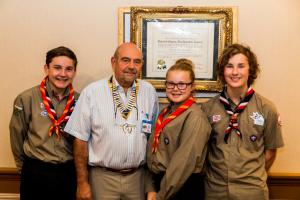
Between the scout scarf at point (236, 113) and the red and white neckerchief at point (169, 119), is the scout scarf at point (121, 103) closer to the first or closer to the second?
the red and white neckerchief at point (169, 119)

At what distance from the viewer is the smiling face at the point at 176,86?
2051mm

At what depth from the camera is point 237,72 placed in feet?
6.86

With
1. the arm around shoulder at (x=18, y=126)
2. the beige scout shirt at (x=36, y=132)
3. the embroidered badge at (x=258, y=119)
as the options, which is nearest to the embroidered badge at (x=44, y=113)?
the beige scout shirt at (x=36, y=132)

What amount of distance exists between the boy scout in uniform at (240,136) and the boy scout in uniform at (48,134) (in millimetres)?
983

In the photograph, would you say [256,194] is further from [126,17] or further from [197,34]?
[126,17]

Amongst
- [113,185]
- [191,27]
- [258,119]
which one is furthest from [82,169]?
[191,27]

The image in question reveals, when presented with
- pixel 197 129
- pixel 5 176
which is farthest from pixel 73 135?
pixel 5 176

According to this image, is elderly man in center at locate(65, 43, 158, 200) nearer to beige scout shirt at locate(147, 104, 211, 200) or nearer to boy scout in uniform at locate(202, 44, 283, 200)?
beige scout shirt at locate(147, 104, 211, 200)

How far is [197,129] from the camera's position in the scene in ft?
6.56

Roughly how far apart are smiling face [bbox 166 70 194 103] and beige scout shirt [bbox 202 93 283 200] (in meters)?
0.25

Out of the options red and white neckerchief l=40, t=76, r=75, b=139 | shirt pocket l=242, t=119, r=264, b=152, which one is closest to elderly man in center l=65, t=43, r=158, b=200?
red and white neckerchief l=40, t=76, r=75, b=139

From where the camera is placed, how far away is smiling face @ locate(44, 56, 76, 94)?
231 cm

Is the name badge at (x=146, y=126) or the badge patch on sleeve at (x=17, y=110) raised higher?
the badge patch on sleeve at (x=17, y=110)

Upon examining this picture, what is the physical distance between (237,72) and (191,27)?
0.78m
